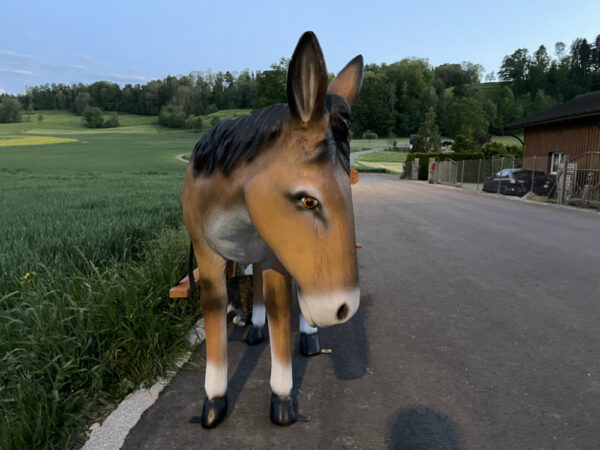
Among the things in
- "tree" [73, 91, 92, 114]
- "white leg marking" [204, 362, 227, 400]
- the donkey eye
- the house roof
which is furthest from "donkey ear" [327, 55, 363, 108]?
"tree" [73, 91, 92, 114]

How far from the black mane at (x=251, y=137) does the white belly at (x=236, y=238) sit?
0.23 m

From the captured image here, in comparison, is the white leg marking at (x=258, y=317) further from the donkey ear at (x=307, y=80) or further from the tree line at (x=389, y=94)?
the tree line at (x=389, y=94)

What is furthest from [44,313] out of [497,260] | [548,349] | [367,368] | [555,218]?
[555,218]

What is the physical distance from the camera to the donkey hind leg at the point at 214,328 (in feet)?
7.38

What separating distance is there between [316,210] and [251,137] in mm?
474

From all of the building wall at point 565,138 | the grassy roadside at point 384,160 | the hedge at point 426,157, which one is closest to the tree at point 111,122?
the grassy roadside at point 384,160

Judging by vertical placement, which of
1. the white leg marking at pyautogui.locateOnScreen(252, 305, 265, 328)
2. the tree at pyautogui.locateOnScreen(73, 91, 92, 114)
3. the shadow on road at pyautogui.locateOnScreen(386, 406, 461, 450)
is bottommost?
the shadow on road at pyautogui.locateOnScreen(386, 406, 461, 450)

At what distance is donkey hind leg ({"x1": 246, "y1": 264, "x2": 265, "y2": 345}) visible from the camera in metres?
3.43

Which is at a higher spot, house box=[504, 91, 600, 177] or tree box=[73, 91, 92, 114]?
tree box=[73, 91, 92, 114]

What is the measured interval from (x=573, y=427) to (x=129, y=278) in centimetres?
360

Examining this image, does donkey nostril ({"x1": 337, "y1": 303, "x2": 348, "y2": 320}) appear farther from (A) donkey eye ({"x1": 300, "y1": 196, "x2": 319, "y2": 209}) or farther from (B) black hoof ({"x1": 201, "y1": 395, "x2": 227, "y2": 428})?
(B) black hoof ({"x1": 201, "y1": 395, "x2": 227, "y2": 428})

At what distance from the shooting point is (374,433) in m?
2.28

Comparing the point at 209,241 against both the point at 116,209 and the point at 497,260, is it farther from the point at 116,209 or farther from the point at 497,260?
the point at 116,209

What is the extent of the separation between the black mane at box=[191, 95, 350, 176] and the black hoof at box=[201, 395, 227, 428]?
1335 millimetres
